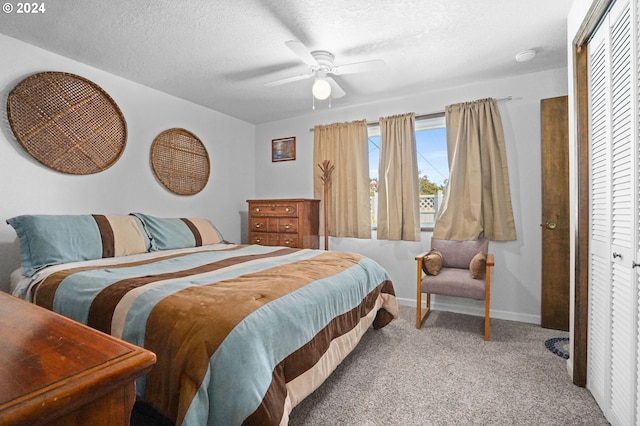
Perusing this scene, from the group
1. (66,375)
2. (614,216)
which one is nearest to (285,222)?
(614,216)

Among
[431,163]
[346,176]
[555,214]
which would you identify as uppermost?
[431,163]

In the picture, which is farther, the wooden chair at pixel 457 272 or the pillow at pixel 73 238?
the wooden chair at pixel 457 272

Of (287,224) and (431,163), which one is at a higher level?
(431,163)

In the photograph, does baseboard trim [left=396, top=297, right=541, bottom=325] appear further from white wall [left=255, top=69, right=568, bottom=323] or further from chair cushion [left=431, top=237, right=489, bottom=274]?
chair cushion [left=431, top=237, right=489, bottom=274]

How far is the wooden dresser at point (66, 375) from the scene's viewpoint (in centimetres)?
43

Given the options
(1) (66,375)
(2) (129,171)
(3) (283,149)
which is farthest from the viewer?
(3) (283,149)

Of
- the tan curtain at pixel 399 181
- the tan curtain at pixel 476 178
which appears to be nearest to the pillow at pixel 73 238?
the tan curtain at pixel 399 181

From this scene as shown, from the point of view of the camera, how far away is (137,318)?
52.5 inches

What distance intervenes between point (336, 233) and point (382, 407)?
8.06 ft

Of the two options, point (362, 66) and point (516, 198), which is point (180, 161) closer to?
point (362, 66)

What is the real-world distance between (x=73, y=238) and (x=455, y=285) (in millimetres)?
3060

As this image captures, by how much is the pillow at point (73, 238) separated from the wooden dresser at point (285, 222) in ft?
4.63

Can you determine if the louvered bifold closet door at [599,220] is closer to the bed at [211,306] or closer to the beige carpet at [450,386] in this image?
the beige carpet at [450,386]

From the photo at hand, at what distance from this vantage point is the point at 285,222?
381 centimetres
